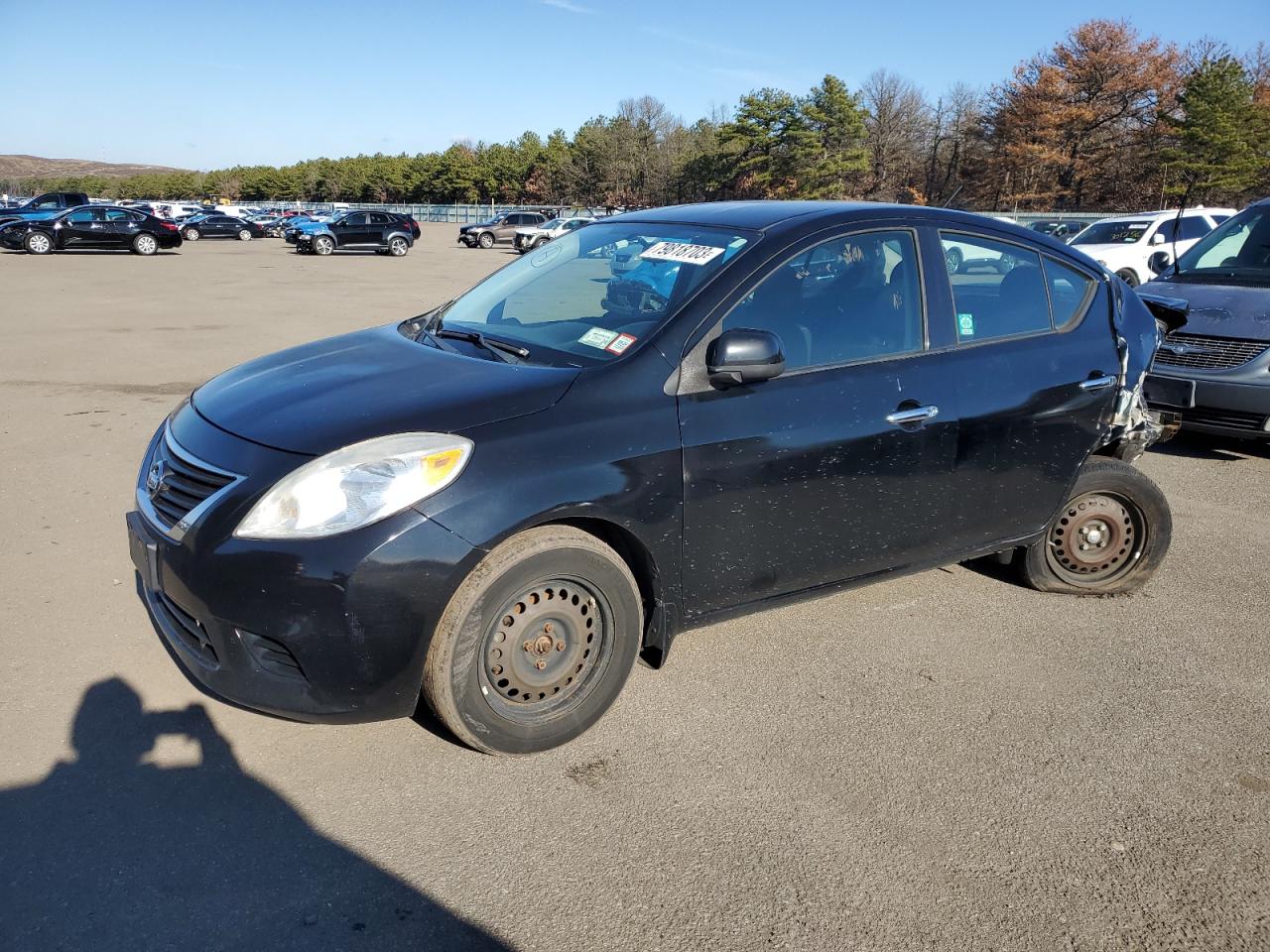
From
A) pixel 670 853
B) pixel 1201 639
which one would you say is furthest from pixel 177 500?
pixel 1201 639

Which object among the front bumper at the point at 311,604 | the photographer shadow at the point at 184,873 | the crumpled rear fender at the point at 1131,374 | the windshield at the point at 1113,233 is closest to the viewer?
the photographer shadow at the point at 184,873

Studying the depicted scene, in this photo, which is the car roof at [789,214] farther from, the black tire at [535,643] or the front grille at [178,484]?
the front grille at [178,484]

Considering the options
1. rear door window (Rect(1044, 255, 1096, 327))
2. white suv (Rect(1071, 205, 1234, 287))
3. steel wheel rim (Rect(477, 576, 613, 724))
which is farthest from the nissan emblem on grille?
white suv (Rect(1071, 205, 1234, 287))

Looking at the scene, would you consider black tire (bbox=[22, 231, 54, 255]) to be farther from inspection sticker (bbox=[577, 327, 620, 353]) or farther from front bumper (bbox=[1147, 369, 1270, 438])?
front bumper (bbox=[1147, 369, 1270, 438])

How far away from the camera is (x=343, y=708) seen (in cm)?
271

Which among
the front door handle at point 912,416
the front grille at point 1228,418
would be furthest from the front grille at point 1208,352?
the front door handle at point 912,416

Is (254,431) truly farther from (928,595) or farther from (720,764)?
(928,595)

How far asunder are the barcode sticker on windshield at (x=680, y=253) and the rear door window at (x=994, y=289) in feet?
3.36

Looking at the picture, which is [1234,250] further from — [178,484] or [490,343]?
[178,484]

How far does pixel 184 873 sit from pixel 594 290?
2.46 meters

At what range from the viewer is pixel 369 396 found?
10.0 feet

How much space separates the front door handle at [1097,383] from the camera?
4.00 m

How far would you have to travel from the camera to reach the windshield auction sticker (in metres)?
3.28

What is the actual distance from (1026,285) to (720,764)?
2525mm
